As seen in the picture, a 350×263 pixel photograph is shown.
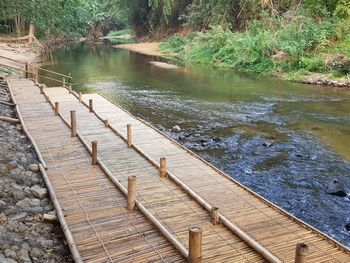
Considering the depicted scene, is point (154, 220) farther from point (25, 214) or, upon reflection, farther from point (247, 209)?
point (25, 214)

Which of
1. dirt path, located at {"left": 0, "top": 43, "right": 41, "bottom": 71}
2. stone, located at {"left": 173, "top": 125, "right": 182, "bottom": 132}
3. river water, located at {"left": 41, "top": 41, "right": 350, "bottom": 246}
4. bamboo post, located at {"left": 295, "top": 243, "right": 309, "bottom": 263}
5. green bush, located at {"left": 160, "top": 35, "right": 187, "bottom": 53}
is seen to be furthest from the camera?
green bush, located at {"left": 160, "top": 35, "right": 187, "bottom": 53}

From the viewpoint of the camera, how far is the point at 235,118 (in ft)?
48.6

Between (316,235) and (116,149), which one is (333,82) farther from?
(316,235)

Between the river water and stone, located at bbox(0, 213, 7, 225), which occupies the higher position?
stone, located at bbox(0, 213, 7, 225)

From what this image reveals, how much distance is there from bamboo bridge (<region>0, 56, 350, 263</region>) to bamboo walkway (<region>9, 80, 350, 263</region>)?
0.6 inches

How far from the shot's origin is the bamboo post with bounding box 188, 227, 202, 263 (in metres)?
4.66

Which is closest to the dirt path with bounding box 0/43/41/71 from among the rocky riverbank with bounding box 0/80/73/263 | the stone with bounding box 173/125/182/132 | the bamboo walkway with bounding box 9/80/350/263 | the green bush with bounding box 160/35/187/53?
the green bush with bounding box 160/35/187/53

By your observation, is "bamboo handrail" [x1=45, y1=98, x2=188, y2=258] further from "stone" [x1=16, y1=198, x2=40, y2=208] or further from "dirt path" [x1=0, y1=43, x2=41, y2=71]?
"dirt path" [x1=0, y1=43, x2=41, y2=71]

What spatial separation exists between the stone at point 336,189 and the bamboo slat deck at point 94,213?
14.9 ft

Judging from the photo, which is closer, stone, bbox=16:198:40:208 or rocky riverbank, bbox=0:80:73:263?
rocky riverbank, bbox=0:80:73:263

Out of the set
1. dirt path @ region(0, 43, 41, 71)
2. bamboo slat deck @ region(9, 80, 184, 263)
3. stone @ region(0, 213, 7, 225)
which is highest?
dirt path @ region(0, 43, 41, 71)

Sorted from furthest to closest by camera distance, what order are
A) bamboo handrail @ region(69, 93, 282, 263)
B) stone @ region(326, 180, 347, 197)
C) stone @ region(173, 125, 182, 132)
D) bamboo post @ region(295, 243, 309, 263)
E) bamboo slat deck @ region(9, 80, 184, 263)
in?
stone @ region(173, 125, 182, 132) < stone @ region(326, 180, 347, 197) < bamboo slat deck @ region(9, 80, 184, 263) < bamboo handrail @ region(69, 93, 282, 263) < bamboo post @ region(295, 243, 309, 263)

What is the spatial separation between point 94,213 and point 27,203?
1.12m

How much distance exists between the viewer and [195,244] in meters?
4.79
